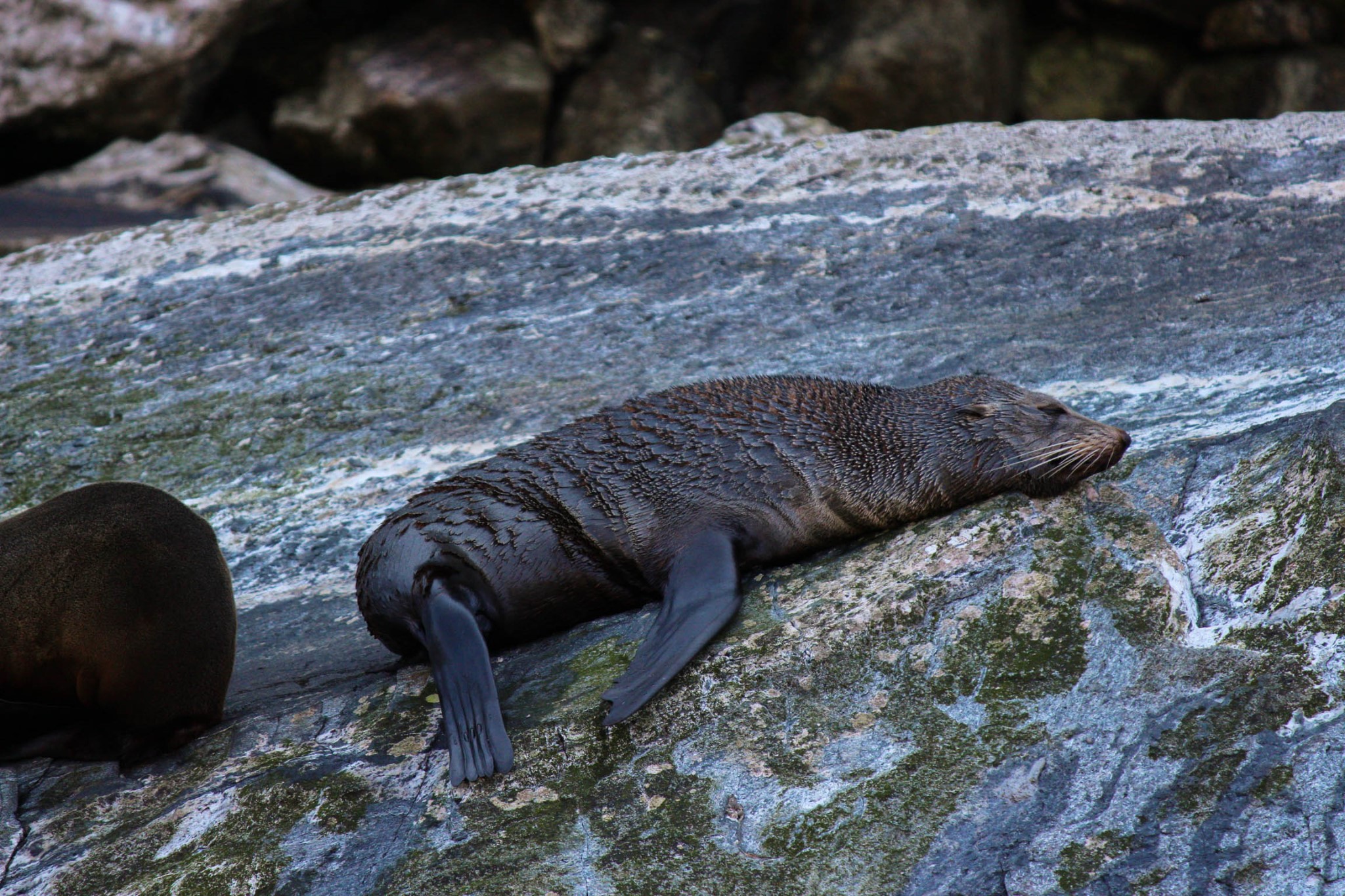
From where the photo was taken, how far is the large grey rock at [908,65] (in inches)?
455

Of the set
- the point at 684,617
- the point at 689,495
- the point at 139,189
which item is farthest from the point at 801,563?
the point at 139,189

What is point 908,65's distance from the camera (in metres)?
11.5

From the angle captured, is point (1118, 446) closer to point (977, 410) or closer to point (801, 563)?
point (977, 410)

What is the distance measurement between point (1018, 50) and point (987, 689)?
1110cm

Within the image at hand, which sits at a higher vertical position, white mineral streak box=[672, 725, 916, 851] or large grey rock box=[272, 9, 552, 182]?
large grey rock box=[272, 9, 552, 182]

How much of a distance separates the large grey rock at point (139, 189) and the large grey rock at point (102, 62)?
0.34 metres

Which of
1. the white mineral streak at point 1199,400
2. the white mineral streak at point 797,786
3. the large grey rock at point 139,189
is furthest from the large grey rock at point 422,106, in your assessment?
the white mineral streak at point 797,786

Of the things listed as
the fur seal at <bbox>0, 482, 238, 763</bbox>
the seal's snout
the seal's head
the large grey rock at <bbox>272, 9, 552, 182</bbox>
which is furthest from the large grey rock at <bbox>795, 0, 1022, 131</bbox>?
the fur seal at <bbox>0, 482, 238, 763</bbox>

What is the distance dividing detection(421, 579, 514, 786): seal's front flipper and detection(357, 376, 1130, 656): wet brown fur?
172 mm

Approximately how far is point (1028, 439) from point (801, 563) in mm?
698

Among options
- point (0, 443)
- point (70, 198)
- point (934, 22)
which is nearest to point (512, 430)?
point (0, 443)

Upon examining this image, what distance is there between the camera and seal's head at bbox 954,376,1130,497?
3156 millimetres

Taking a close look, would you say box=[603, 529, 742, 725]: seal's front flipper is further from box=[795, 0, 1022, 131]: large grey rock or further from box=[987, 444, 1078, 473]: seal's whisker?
box=[795, 0, 1022, 131]: large grey rock

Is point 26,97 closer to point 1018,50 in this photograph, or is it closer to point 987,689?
point 1018,50
